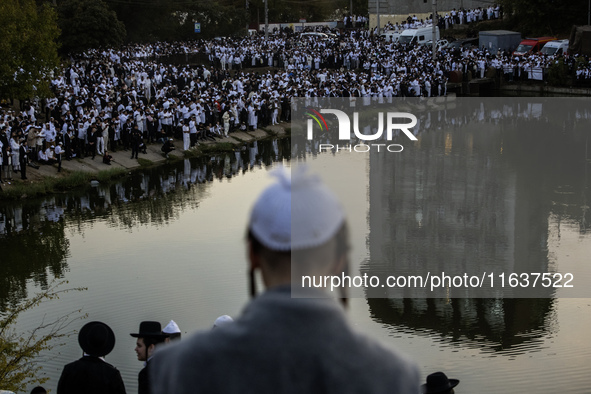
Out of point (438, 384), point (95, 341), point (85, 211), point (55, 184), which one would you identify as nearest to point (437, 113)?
point (55, 184)

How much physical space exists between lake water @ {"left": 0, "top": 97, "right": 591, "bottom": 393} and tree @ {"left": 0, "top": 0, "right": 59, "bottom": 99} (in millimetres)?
3661

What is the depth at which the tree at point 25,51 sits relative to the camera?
838 inches

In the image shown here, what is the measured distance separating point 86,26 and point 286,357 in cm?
3491

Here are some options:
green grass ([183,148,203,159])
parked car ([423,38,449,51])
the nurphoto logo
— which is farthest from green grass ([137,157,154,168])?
parked car ([423,38,449,51])

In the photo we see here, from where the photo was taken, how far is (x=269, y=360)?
63.1 inches

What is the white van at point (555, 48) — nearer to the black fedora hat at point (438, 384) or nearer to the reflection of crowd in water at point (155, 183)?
the reflection of crowd in water at point (155, 183)

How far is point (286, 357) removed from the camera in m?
1.60

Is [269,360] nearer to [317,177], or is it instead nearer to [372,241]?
[317,177]

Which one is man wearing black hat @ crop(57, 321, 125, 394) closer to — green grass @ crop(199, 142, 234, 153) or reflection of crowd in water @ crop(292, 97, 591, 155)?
green grass @ crop(199, 142, 234, 153)

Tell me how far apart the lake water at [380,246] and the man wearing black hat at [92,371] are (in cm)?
400

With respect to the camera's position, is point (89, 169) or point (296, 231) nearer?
point (296, 231)

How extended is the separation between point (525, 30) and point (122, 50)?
21687 millimetres

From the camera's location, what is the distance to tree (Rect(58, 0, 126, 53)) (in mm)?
34750

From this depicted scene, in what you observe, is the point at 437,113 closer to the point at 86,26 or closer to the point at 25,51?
the point at 86,26
